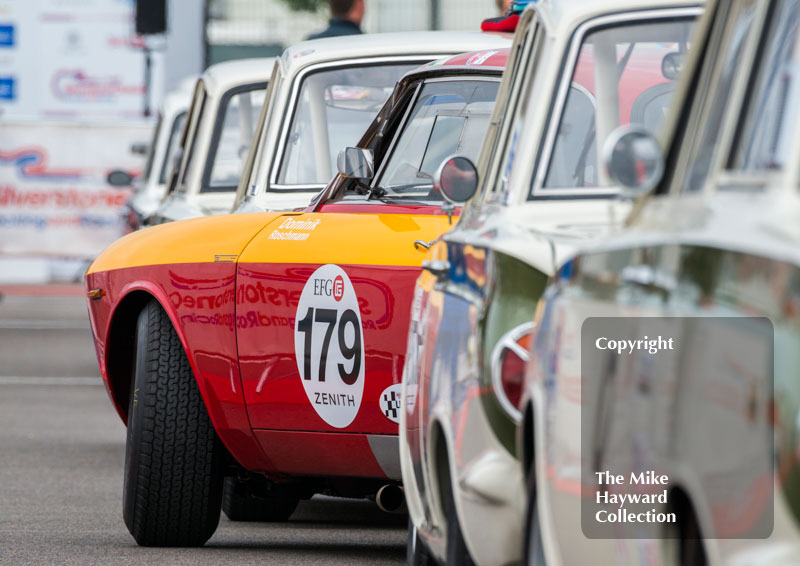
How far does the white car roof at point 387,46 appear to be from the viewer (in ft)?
26.7

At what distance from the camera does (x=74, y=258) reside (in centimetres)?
2278

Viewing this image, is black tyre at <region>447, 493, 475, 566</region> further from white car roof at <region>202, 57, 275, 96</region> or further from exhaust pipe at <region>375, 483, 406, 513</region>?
white car roof at <region>202, 57, 275, 96</region>

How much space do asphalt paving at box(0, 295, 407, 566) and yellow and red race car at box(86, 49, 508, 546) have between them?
208mm

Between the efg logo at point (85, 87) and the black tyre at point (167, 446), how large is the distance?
66.4 feet

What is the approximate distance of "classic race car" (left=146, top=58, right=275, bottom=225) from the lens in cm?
1046

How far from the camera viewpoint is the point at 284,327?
5.79 m

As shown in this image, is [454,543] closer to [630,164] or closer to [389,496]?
[630,164]

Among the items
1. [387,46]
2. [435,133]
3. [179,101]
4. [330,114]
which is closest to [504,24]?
[387,46]

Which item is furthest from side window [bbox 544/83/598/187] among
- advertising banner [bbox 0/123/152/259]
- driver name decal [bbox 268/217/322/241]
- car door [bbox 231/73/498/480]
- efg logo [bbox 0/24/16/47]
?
efg logo [bbox 0/24/16/47]

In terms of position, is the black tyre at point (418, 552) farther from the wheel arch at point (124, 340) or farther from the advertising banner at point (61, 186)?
the advertising banner at point (61, 186)

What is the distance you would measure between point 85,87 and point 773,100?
78.2 feet

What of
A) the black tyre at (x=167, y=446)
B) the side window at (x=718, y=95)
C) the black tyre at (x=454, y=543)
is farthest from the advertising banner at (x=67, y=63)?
the side window at (x=718, y=95)

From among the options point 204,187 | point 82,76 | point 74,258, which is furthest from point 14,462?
point 82,76

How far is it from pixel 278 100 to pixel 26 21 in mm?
18531
